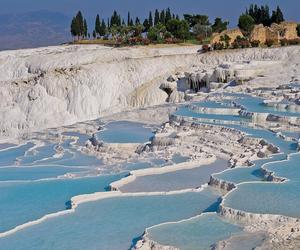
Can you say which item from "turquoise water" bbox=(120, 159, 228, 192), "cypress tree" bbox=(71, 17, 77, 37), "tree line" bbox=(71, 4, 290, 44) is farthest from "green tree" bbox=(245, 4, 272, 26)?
"turquoise water" bbox=(120, 159, 228, 192)

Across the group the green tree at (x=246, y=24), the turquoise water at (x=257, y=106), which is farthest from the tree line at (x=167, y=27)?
the turquoise water at (x=257, y=106)

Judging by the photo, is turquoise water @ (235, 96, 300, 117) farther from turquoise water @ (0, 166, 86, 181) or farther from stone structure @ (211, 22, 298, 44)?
stone structure @ (211, 22, 298, 44)

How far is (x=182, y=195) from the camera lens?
10211 millimetres

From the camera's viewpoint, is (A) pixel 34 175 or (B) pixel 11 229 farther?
(A) pixel 34 175

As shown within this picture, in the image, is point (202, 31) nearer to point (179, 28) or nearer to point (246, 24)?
point (179, 28)

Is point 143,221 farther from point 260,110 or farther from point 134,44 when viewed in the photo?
point 134,44

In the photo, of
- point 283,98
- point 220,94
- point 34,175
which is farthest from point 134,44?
point 34,175

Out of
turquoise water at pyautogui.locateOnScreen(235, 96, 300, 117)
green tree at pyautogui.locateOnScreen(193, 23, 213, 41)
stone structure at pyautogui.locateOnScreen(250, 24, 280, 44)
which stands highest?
green tree at pyautogui.locateOnScreen(193, 23, 213, 41)

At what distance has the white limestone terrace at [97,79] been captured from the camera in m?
25.3

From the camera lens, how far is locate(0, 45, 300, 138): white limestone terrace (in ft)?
82.9

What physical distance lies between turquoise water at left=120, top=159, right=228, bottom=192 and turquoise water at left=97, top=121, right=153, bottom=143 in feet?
11.3

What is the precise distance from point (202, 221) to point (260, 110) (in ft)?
32.4

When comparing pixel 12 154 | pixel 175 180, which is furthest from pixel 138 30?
pixel 175 180

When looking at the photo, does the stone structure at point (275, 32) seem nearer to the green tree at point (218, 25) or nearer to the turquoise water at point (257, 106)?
the green tree at point (218, 25)
